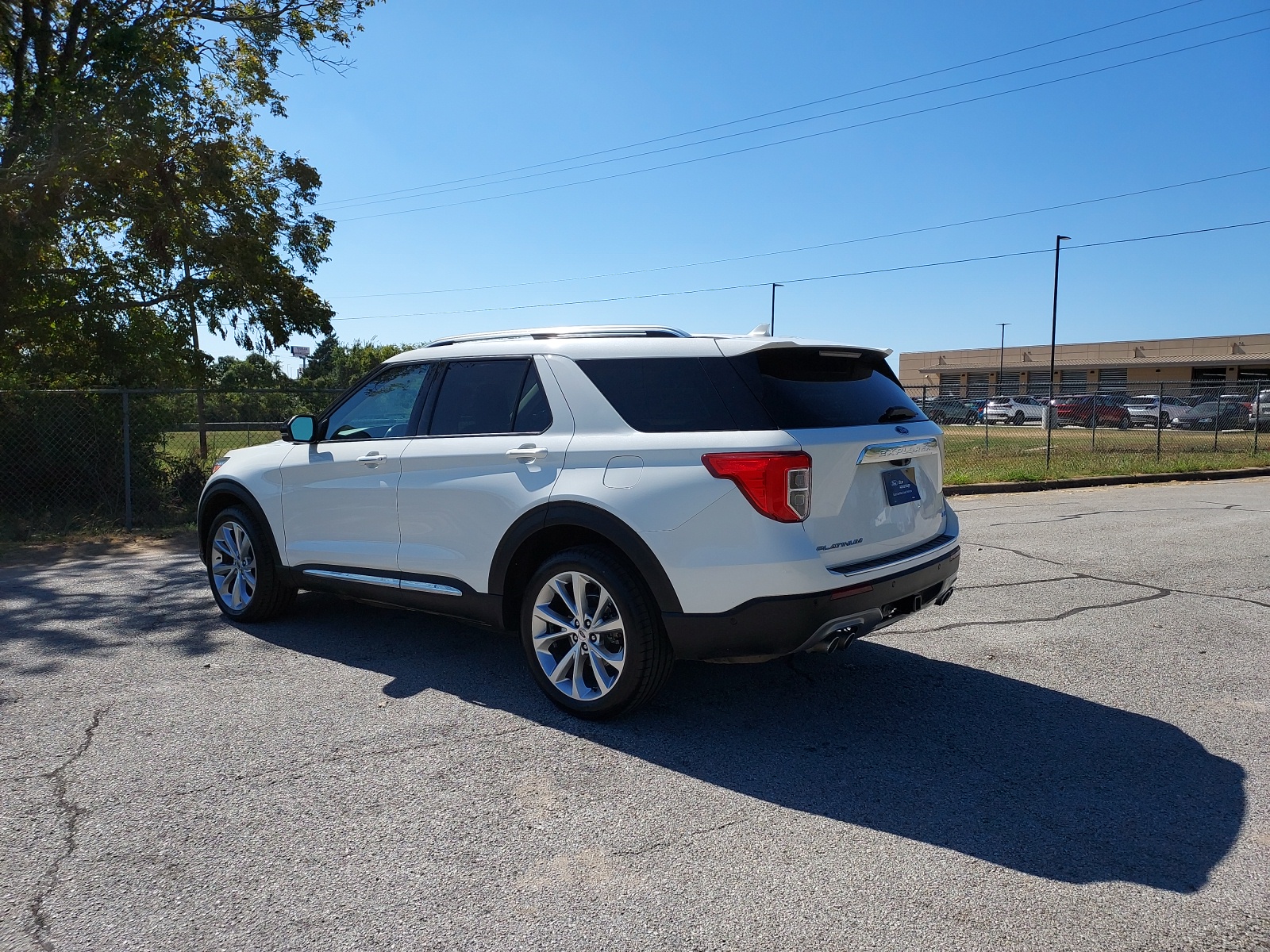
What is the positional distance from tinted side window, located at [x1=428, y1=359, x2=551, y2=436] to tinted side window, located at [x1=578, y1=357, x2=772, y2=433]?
38 centimetres

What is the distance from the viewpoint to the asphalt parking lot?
2727mm

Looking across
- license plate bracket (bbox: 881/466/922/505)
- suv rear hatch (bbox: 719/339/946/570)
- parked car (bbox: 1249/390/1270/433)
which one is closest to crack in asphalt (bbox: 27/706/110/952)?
suv rear hatch (bbox: 719/339/946/570)

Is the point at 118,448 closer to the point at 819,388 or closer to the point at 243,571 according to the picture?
the point at 243,571

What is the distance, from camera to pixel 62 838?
323 cm

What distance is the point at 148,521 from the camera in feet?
37.6

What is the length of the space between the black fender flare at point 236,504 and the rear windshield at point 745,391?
2704 millimetres

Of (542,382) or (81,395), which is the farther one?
(81,395)

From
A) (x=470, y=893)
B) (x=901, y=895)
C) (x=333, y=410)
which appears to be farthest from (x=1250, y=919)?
(x=333, y=410)

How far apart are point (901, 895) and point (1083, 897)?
547 millimetres

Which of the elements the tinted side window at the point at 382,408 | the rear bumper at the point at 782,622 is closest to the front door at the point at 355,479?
the tinted side window at the point at 382,408

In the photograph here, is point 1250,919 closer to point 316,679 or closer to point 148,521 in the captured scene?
point 316,679

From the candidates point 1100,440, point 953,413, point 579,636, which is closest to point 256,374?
point 579,636

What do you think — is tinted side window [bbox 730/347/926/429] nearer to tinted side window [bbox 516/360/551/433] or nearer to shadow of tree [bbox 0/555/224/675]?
tinted side window [bbox 516/360/551/433]

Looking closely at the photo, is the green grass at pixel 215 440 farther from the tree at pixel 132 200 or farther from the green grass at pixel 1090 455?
the green grass at pixel 1090 455
